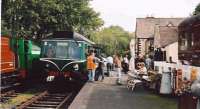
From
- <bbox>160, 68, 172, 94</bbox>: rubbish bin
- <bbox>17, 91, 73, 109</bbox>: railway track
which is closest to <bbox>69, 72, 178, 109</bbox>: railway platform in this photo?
<bbox>160, 68, 172, 94</bbox>: rubbish bin

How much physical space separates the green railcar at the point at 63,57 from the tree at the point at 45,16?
18.5 metres

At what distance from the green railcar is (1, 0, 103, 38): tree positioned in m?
18.5

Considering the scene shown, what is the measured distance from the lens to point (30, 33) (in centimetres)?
4819

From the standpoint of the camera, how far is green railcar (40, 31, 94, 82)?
26469 millimetres

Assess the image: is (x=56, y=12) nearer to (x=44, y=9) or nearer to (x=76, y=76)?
(x=44, y=9)

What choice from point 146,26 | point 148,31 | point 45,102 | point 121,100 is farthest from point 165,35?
point 121,100

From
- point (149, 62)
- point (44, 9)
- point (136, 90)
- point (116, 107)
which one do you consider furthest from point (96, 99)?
point (44, 9)

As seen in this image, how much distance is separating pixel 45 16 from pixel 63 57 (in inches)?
882

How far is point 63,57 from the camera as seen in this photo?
26781mm

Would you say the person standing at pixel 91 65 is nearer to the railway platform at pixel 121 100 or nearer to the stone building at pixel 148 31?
the railway platform at pixel 121 100

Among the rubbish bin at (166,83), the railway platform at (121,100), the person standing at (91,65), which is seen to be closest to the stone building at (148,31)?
the person standing at (91,65)

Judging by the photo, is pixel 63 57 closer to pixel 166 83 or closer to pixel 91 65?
pixel 91 65

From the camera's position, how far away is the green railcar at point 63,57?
26.5 meters

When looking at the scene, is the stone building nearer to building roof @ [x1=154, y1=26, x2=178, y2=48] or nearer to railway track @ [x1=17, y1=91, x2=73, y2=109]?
building roof @ [x1=154, y1=26, x2=178, y2=48]
